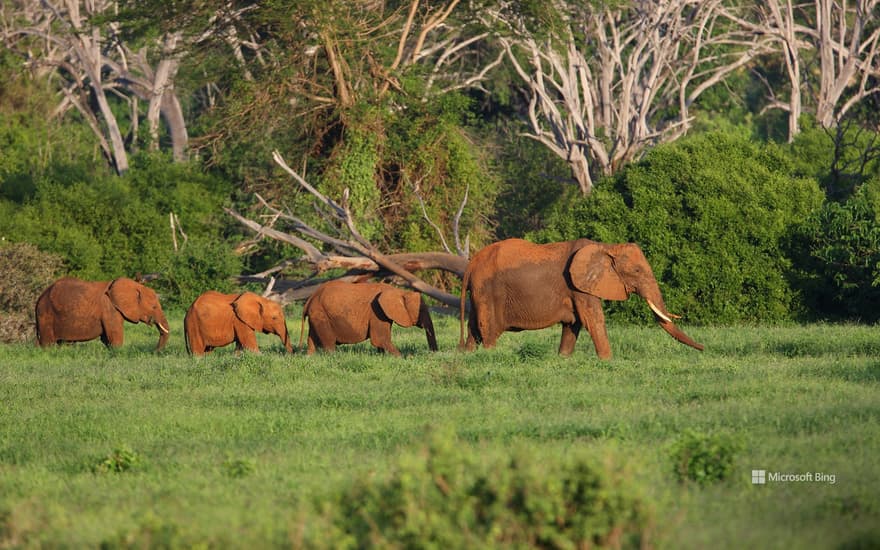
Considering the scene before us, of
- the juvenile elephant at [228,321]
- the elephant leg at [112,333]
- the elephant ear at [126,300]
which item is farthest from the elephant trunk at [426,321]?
the elephant leg at [112,333]

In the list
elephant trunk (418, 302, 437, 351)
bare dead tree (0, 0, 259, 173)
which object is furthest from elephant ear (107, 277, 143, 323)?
bare dead tree (0, 0, 259, 173)

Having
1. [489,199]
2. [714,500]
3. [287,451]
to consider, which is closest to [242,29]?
[489,199]

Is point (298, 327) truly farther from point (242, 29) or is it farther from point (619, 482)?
point (619, 482)

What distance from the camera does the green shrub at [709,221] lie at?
2180cm

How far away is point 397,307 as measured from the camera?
16.7m

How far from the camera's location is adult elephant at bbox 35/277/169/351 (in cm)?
1886

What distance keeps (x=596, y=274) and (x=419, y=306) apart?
7.67ft

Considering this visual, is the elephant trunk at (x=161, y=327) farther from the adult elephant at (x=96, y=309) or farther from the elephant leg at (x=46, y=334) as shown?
the elephant leg at (x=46, y=334)

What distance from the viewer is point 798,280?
21594 millimetres

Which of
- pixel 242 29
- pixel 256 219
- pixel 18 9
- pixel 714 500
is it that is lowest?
pixel 714 500

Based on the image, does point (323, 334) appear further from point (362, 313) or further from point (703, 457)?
point (703, 457)

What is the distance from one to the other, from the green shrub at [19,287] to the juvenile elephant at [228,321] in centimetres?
523

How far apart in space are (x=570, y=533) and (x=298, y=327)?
16.5 meters

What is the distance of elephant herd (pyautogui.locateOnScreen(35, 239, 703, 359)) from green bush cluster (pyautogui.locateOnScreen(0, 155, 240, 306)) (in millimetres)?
6328
